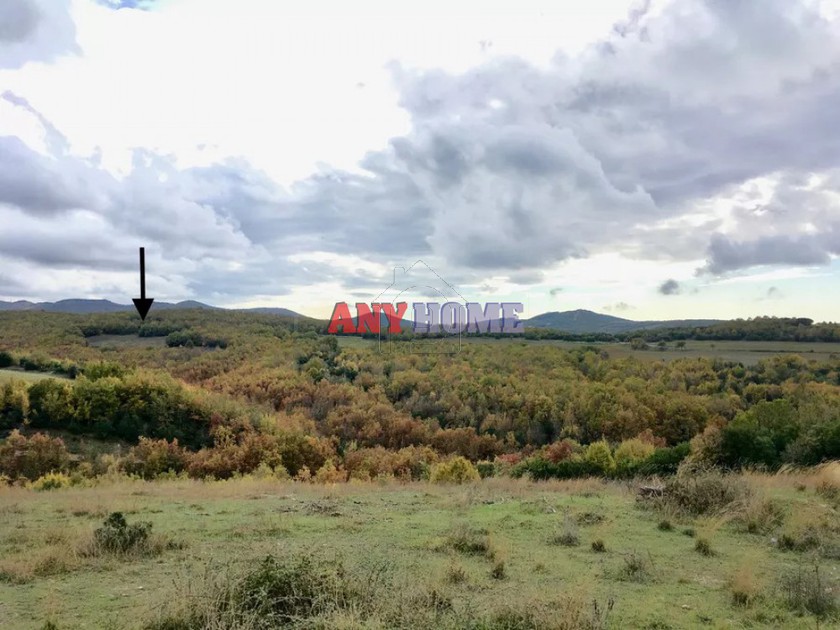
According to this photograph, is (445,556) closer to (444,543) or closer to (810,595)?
(444,543)

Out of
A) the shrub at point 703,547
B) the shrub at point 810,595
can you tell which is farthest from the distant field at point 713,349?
the shrub at point 810,595

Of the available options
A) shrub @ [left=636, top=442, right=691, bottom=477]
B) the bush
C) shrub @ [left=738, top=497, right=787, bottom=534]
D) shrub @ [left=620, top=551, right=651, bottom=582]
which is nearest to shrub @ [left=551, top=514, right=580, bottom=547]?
shrub @ [left=620, top=551, right=651, bottom=582]

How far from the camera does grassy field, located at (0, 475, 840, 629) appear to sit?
6.54m

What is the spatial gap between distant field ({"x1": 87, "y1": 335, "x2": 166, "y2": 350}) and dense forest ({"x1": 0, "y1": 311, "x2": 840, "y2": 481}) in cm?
45

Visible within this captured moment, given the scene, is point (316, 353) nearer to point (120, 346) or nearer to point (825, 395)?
point (120, 346)

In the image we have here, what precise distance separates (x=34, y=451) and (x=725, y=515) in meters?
39.1

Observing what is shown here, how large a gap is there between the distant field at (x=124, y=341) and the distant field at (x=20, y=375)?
114ft

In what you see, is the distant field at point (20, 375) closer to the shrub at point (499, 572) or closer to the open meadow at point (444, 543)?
the open meadow at point (444, 543)

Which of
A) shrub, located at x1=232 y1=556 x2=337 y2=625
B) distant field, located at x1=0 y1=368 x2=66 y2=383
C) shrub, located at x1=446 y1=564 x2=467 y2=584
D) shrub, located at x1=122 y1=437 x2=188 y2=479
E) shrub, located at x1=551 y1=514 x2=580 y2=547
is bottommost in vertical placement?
shrub, located at x1=122 y1=437 x2=188 y2=479

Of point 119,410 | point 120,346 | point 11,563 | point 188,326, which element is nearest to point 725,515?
point 11,563

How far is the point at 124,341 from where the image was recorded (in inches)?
3996

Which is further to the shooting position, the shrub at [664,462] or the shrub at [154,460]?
the shrub at [154,460]

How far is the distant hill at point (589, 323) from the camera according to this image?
373 ft

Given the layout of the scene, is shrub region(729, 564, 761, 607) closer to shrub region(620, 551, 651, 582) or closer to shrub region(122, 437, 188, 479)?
shrub region(620, 551, 651, 582)
